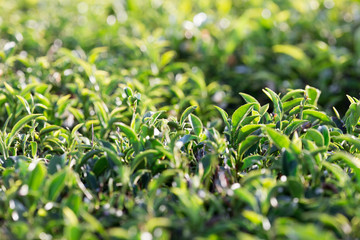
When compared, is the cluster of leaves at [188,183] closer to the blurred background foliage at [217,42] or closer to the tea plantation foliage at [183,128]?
the tea plantation foliage at [183,128]

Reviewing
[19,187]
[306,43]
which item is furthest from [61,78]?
[306,43]

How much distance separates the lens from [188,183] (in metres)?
2.08

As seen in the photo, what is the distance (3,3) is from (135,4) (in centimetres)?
155

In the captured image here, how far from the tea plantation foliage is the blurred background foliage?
0.01 m

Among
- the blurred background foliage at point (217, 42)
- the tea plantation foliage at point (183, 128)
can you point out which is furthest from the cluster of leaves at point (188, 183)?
the blurred background foliage at point (217, 42)

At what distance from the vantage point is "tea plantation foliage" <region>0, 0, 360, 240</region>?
72.0 inches

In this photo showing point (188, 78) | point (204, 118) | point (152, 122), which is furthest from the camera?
point (188, 78)

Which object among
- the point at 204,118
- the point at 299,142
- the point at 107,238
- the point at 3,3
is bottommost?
the point at 204,118

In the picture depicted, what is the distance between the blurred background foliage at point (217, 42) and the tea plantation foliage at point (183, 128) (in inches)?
0.6

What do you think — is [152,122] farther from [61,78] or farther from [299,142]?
[61,78]

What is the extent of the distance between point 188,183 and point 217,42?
8.54 feet

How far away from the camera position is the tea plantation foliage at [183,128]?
1828 mm

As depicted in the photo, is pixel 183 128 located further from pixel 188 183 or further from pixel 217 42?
pixel 217 42

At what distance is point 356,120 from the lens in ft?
8.09
